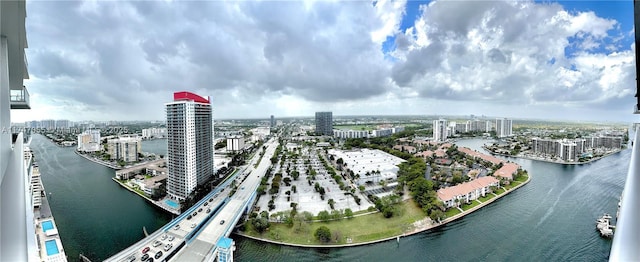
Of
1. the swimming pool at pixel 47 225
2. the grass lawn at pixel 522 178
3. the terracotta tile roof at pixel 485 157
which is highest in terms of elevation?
the terracotta tile roof at pixel 485 157

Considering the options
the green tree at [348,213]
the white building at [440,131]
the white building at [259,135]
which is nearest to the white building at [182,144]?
the green tree at [348,213]

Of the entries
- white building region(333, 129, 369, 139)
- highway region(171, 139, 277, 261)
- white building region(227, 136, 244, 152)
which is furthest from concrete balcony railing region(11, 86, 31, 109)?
white building region(333, 129, 369, 139)

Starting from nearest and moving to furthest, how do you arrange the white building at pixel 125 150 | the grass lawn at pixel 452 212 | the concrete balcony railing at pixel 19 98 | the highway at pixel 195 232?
1. the concrete balcony railing at pixel 19 98
2. the highway at pixel 195 232
3. the grass lawn at pixel 452 212
4. the white building at pixel 125 150

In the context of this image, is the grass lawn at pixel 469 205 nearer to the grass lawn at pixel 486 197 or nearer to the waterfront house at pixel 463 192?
the waterfront house at pixel 463 192

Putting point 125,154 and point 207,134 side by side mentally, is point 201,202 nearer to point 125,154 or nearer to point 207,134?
point 207,134

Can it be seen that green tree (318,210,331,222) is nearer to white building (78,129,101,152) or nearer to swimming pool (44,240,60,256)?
swimming pool (44,240,60,256)

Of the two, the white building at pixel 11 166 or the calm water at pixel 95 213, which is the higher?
the white building at pixel 11 166
